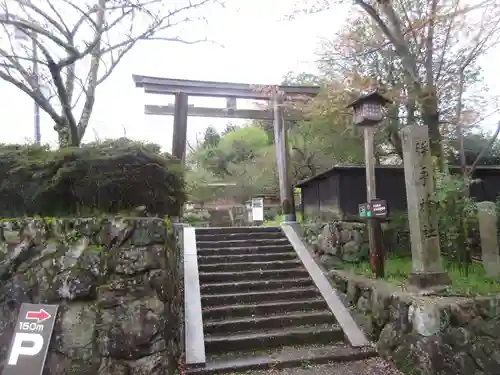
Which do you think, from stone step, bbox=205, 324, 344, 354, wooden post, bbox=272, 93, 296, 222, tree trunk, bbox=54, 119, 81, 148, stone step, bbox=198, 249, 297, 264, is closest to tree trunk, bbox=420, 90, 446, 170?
stone step, bbox=198, 249, 297, 264

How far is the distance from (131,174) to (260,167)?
12.1 m

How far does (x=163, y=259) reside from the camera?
167 inches

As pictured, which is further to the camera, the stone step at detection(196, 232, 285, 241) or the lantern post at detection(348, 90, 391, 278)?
the stone step at detection(196, 232, 285, 241)

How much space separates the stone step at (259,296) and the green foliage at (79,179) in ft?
6.26

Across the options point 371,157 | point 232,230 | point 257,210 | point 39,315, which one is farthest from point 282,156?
point 39,315

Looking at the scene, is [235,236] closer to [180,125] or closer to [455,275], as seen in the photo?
[180,125]

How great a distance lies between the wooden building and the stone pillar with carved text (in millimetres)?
3069

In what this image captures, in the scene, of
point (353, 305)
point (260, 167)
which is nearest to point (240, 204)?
point (260, 167)

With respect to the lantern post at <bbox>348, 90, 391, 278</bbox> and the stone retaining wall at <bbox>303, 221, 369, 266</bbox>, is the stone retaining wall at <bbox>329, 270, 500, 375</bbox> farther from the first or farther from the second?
the stone retaining wall at <bbox>303, 221, 369, 266</bbox>

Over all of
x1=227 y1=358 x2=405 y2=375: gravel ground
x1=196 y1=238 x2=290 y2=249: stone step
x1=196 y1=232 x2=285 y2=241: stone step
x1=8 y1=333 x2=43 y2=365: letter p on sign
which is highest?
x1=196 y1=232 x2=285 y2=241: stone step

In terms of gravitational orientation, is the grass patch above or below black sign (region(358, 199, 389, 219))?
below

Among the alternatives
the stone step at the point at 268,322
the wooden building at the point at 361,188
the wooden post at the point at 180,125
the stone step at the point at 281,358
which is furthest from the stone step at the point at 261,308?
the wooden post at the point at 180,125

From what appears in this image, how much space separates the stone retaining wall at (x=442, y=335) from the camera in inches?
163

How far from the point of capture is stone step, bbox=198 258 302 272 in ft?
21.2
